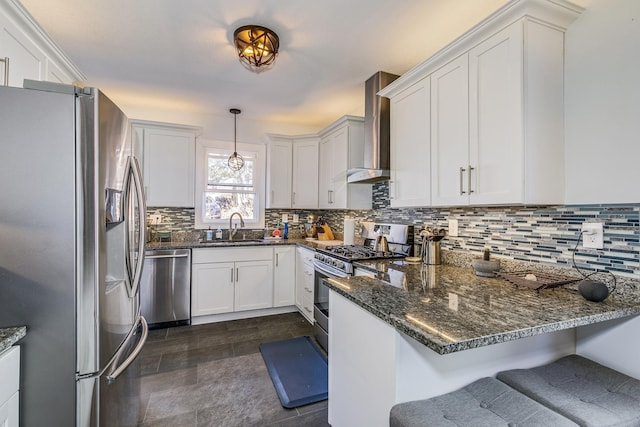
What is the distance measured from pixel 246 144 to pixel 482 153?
10.4 ft

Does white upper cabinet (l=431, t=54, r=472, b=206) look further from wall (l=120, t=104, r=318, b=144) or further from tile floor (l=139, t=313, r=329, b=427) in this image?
wall (l=120, t=104, r=318, b=144)

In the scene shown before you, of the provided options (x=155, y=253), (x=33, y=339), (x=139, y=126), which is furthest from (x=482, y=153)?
(x=139, y=126)

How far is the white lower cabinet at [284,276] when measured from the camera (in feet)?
11.5

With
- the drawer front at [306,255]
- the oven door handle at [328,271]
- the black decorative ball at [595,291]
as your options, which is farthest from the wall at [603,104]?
the drawer front at [306,255]

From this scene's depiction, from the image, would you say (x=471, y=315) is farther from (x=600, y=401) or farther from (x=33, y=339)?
(x=33, y=339)

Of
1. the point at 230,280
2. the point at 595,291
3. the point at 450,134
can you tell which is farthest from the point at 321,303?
the point at 595,291

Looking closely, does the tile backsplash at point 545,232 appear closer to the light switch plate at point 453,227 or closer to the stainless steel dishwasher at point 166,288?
the light switch plate at point 453,227

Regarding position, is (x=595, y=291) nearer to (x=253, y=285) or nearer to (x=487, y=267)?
(x=487, y=267)

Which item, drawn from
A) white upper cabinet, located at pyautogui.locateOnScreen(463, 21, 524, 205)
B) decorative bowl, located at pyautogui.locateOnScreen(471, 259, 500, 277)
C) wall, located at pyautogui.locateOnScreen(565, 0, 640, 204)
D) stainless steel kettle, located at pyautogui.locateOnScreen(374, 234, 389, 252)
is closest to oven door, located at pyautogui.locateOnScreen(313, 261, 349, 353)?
stainless steel kettle, located at pyautogui.locateOnScreen(374, 234, 389, 252)

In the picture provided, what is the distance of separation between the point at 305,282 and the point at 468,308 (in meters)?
2.32

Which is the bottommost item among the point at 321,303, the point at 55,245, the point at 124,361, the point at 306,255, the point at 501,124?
the point at 321,303

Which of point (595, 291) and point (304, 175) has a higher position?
point (304, 175)

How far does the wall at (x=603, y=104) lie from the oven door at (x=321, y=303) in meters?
1.70

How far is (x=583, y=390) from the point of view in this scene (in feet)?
3.73
